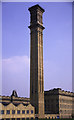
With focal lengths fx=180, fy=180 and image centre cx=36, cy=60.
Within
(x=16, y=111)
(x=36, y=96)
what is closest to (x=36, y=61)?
(x=36, y=96)

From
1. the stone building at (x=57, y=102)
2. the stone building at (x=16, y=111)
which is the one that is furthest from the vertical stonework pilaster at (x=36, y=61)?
the stone building at (x=57, y=102)

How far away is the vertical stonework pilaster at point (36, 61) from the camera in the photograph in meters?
48.5

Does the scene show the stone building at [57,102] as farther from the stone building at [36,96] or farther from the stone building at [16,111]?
the stone building at [16,111]

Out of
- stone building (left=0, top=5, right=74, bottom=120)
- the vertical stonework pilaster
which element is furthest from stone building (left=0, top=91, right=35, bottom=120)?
the vertical stonework pilaster

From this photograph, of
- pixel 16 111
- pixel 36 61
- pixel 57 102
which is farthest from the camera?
pixel 57 102

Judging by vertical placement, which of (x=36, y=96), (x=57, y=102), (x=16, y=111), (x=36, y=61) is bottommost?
(x=16, y=111)

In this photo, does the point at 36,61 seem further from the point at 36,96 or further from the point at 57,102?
the point at 57,102

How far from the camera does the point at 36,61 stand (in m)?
50.4

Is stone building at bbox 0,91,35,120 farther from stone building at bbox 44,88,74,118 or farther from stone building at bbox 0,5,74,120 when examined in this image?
stone building at bbox 44,88,74,118

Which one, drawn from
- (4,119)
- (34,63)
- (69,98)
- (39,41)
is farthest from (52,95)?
(4,119)

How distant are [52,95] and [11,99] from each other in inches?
538

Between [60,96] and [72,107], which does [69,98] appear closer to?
[72,107]

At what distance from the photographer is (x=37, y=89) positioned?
48.7 metres

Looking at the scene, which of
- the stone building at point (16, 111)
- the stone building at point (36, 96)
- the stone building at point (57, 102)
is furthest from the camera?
the stone building at point (57, 102)
